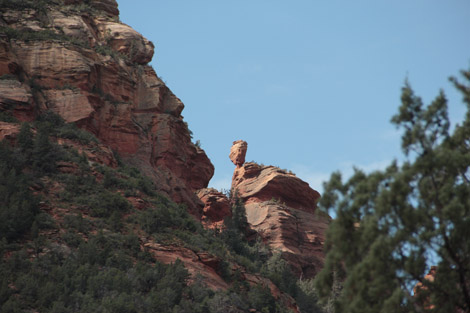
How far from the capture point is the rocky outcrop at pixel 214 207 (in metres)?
64.8

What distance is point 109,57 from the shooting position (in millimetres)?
63188

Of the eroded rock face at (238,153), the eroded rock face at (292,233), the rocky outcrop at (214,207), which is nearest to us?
the rocky outcrop at (214,207)

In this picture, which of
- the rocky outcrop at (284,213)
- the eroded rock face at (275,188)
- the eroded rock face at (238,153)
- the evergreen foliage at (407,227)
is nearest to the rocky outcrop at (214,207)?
the rocky outcrop at (284,213)

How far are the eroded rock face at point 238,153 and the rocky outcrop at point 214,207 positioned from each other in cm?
2303

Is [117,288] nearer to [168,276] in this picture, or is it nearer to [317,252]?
[168,276]

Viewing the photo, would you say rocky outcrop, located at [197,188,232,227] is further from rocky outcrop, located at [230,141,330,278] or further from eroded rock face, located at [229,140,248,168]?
eroded rock face, located at [229,140,248,168]

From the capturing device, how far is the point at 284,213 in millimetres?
76125

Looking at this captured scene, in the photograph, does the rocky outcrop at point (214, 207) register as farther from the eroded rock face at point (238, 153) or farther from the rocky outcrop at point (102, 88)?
the eroded rock face at point (238, 153)

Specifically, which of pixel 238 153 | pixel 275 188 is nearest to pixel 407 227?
pixel 275 188

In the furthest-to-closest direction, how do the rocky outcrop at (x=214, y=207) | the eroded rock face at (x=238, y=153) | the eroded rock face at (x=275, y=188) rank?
the eroded rock face at (x=238, y=153) → the eroded rock face at (x=275, y=188) → the rocky outcrop at (x=214, y=207)

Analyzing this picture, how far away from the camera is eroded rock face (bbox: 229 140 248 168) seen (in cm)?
8938

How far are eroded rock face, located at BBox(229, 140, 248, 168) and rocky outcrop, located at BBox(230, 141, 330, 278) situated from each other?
3.45ft

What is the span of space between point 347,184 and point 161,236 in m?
24.5

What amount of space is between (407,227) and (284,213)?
2205 inches
